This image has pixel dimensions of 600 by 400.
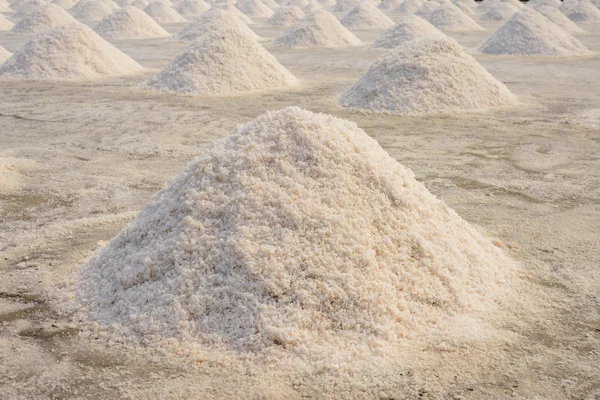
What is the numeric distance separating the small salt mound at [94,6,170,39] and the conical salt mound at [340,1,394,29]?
19.4ft

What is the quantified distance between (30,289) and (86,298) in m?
0.35

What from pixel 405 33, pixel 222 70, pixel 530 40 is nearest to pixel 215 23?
pixel 405 33

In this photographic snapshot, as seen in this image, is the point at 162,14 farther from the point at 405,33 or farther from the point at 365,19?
the point at 405,33

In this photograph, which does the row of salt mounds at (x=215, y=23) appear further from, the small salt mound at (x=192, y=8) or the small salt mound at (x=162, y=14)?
the small salt mound at (x=192, y=8)

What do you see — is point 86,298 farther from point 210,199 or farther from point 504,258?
point 504,258

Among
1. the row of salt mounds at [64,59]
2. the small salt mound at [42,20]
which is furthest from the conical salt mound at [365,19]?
the row of salt mounds at [64,59]

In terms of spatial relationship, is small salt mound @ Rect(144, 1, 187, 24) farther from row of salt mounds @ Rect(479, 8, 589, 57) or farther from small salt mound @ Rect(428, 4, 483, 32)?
row of salt mounds @ Rect(479, 8, 589, 57)

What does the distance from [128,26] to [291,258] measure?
15367mm

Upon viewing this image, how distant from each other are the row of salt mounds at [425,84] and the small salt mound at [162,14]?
16152mm

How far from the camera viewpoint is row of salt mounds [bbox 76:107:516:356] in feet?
8.57

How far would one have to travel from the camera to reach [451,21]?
19.0 m

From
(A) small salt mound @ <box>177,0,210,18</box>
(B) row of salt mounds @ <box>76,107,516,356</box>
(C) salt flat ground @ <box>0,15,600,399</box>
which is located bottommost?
(A) small salt mound @ <box>177,0,210,18</box>

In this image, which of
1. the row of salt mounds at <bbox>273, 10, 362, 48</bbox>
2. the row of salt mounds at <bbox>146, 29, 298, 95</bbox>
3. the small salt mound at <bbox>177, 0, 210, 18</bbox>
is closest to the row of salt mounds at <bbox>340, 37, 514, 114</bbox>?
the row of salt mounds at <bbox>146, 29, 298, 95</bbox>

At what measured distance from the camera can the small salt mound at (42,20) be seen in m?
17.6
